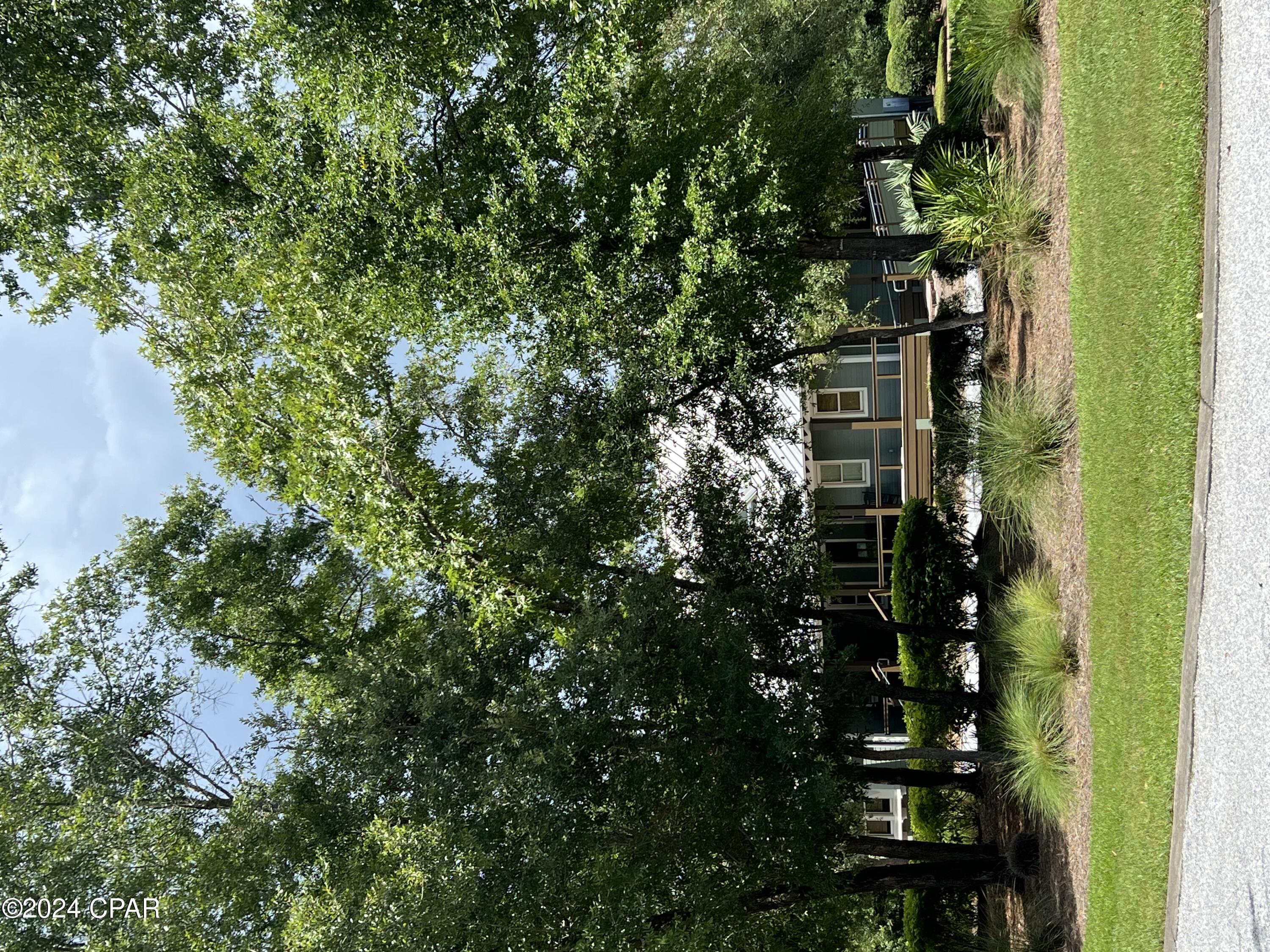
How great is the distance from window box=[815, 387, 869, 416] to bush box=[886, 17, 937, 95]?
23.9ft

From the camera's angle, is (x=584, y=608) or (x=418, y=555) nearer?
(x=418, y=555)

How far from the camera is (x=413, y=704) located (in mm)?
12367

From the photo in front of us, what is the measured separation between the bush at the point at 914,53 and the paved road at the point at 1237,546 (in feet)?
55.1

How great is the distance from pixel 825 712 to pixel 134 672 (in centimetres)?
1124

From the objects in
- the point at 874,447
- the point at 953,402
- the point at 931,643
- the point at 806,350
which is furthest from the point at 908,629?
the point at 874,447

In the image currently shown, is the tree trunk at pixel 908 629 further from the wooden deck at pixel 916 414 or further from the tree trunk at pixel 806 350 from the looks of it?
the wooden deck at pixel 916 414

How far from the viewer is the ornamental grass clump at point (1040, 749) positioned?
10055 mm

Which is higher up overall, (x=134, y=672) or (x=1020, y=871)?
(x=134, y=672)

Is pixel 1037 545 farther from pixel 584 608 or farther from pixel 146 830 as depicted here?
pixel 146 830

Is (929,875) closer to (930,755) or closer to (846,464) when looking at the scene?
(930,755)

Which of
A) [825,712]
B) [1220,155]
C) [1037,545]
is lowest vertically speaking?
[825,712]

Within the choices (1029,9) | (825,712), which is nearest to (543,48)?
(1029,9)

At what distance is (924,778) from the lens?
15.3m

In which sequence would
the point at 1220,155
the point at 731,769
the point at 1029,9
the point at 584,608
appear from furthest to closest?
the point at 584,608 → the point at 731,769 → the point at 1029,9 → the point at 1220,155
